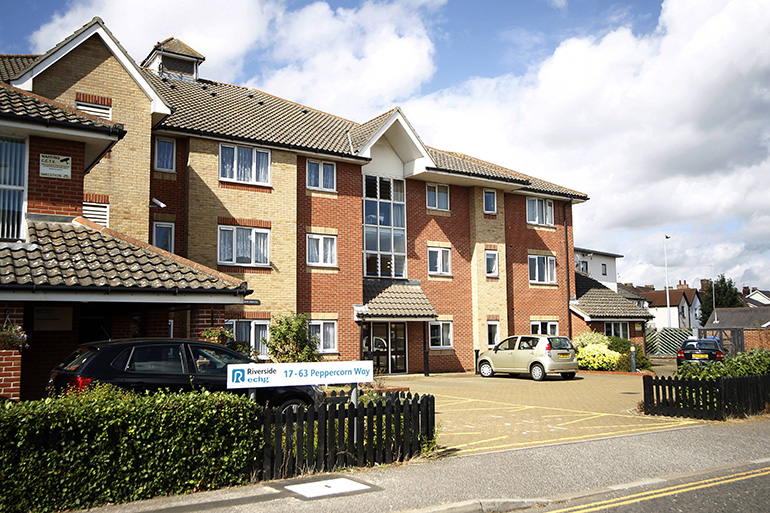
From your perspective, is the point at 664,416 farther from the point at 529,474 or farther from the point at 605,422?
the point at 529,474

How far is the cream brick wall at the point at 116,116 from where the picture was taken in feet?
57.9

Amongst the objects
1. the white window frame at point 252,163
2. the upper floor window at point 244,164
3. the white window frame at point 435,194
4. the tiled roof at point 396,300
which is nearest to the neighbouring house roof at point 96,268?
the white window frame at point 252,163

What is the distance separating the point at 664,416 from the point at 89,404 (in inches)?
447

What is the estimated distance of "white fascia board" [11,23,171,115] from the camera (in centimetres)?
1700

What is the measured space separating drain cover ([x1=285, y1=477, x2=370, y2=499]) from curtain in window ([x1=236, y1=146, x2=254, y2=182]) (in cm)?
1587

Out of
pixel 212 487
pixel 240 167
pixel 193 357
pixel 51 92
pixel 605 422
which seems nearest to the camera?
pixel 212 487

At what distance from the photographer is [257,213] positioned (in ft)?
72.2

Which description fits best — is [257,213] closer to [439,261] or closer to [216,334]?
[216,334]

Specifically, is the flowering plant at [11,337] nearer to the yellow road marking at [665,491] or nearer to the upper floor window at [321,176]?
the yellow road marking at [665,491]

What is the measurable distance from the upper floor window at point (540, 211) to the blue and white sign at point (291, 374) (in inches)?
954

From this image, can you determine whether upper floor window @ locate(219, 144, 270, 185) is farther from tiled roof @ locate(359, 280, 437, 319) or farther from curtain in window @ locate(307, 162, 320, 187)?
tiled roof @ locate(359, 280, 437, 319)

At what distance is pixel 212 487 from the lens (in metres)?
7.34

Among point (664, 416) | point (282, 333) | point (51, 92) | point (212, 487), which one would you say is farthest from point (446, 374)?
point (212, 487)

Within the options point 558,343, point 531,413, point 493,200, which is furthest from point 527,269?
point 531,413
